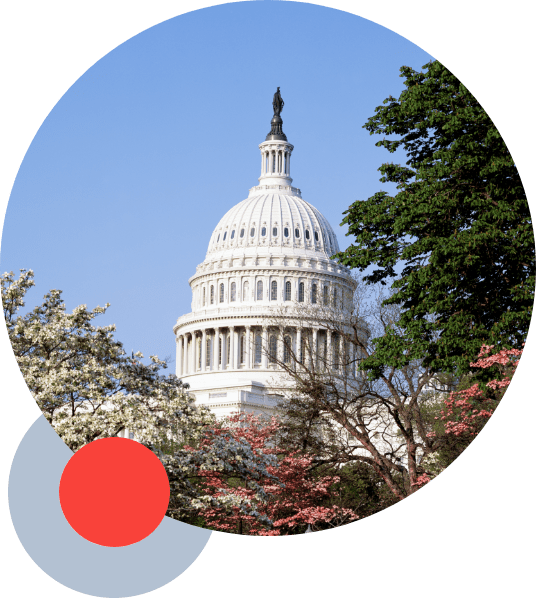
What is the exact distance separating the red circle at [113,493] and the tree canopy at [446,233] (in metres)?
4.28

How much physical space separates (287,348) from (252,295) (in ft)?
5.91

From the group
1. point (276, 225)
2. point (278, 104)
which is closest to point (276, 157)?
point (278, 104)

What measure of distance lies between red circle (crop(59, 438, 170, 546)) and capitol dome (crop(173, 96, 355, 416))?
194 centimetres

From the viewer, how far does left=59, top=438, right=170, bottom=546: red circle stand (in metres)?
18.8

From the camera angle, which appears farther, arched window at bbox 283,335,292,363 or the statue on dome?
the statue on dome

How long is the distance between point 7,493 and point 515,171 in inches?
406

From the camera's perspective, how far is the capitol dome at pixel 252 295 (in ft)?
65.8

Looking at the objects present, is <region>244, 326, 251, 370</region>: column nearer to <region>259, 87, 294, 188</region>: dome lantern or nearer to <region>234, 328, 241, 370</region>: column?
<region>234, 328, 241, 370</region>: column

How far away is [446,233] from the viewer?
20.1 m

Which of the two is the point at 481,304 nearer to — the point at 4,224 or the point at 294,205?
the point at 294,205

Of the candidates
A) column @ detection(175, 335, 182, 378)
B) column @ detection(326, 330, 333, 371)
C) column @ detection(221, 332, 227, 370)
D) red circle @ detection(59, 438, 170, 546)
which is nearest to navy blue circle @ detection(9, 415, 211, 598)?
red circle @ detection(59, 438, 170, 546)

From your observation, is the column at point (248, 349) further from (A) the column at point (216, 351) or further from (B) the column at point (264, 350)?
(A) the column at point (216, 351)

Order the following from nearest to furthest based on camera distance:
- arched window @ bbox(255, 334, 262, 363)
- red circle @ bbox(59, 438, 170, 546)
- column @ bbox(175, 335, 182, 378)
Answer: red circle @ bbox(59, 438, 170, 546), column @ bbox(175, 335, 182, 378), arched window @ bbox(255, 334, 262, 363)

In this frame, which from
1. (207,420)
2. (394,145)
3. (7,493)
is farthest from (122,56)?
(7,493)
